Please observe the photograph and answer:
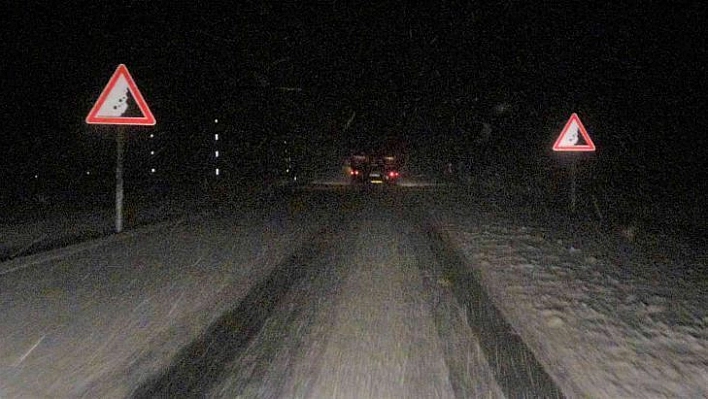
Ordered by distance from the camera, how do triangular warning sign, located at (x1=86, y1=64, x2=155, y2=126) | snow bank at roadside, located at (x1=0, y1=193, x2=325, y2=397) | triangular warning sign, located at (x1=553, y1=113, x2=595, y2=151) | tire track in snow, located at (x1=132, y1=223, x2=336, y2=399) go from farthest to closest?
triangular warning sign, located at (x1=553, y1=113, x2=595, y2=151) < triangular warning sign, located at (x1=86, y1=64, x2=155, y2=126) < snow bank at roadside, located at (x1=0, y1=193, x2=325, y2=397) < tire track in snow, located at (x1=132, y1=223, x2=336, y2=399)

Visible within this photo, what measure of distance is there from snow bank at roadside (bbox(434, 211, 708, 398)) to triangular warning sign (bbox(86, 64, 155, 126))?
255 inches

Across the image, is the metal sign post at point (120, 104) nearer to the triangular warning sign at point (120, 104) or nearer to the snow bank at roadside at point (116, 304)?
the triangular warning sign at point (120, 104)

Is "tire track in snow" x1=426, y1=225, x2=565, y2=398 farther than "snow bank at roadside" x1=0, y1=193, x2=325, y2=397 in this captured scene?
No

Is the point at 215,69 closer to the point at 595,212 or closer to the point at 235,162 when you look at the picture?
the point at 235,162

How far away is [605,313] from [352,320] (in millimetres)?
2664

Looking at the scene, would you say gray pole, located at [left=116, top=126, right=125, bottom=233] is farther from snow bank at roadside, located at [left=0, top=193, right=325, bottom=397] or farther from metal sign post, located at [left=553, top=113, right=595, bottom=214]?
metal sign post, located at [left=553, top=113, right=595, bottom=214]

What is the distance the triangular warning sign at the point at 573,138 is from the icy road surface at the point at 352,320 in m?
3.75

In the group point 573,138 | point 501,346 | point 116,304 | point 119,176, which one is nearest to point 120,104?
point 119,176

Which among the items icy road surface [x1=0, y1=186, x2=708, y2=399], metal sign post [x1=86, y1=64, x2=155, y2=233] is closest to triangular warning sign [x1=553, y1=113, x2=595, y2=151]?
icy road surface [x1=0, y1=186, x2=708, y2=399]

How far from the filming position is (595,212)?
846 inches

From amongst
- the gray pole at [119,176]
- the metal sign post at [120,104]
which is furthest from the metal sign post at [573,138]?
the gray pole at [119,176]

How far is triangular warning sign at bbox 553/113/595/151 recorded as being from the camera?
16609 mm

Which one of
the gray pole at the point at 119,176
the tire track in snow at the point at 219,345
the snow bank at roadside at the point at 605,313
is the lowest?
the tire track in snow at the point at 219,345

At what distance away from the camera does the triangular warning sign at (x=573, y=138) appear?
1661 cm
